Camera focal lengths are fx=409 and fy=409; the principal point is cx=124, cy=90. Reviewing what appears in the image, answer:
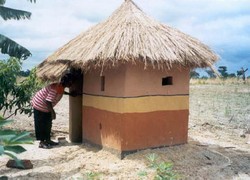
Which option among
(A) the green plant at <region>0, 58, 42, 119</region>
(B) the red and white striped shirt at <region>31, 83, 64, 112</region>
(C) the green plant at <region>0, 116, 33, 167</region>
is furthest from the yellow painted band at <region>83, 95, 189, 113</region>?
(C) the green plant at <region>0, 116, 33, 167</region>

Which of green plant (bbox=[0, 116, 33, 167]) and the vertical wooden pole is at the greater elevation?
green plant (bbox=[0, 116, 33, 167])

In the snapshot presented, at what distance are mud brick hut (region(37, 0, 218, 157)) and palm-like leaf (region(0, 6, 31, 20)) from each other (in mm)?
4778

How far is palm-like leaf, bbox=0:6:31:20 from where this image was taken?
12611mm

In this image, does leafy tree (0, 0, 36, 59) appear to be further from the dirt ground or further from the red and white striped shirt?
the red and white striped shirt

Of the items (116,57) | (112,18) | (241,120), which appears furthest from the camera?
(241,120)

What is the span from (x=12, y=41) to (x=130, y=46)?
7386 mm

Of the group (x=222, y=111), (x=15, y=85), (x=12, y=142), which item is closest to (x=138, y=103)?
(x=15, y=85)

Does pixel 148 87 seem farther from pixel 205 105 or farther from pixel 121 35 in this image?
pixel 205 105

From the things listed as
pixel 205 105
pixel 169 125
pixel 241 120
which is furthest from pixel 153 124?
pixel 205 105

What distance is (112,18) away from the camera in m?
8.39

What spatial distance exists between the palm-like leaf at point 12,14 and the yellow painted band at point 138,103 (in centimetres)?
559

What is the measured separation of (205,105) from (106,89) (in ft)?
34.6

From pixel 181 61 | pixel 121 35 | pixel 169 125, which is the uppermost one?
pixel 121 35

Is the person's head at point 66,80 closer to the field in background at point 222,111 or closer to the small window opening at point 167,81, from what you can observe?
the small window opening at point 167,81
